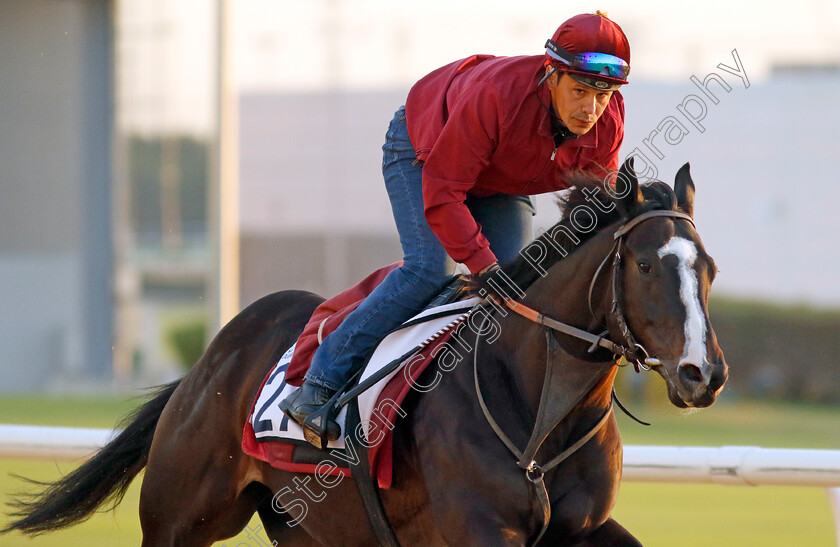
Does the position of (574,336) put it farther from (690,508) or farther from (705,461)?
(690,508)

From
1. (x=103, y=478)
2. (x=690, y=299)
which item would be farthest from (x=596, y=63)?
(x=103, y=478)

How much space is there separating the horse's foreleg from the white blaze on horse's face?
2.60 ft

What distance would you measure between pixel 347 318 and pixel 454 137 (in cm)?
75

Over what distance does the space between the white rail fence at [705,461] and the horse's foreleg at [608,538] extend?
1.17m

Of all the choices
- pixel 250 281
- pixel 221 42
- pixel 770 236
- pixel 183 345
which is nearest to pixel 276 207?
pixel 250 281

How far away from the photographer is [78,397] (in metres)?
21.4

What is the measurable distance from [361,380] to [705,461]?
1.64 meters

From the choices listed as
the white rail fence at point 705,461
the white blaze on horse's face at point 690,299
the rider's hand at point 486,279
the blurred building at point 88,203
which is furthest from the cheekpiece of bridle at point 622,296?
the blurred building at point 88,203

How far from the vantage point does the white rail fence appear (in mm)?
4060

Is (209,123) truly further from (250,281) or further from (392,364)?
(392,364)

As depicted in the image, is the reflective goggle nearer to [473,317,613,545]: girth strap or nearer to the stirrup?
[473,317,613,545]: girth strap

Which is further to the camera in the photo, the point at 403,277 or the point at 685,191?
the point at 403,277

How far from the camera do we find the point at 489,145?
10.5 feet

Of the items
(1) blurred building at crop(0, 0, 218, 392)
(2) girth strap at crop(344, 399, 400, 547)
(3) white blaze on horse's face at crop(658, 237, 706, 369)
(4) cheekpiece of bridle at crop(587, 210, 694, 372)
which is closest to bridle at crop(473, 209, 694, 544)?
(4) cheekpiece of bridle at crop(587, 210, 694, 372)
